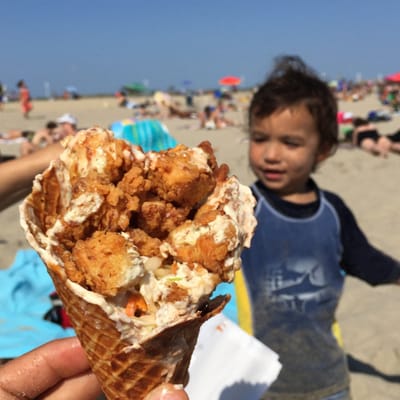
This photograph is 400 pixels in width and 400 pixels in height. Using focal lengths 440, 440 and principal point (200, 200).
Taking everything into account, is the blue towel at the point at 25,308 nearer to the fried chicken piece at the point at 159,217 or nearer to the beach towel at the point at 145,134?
the beach towel at the point at 145,134

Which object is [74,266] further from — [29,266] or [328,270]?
[29,266]

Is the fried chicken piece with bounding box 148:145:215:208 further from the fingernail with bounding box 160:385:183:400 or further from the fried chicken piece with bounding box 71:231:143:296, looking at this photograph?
the fingernail with bounding box 160:385:183:400

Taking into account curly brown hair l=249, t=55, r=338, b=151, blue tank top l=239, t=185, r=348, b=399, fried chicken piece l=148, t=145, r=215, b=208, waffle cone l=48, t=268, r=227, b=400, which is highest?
fried chicken piece l=148, t=145, r=215, b=208

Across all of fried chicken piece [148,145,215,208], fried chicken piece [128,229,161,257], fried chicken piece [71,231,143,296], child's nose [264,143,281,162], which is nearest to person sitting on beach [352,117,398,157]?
child's nose [264,143,281,162]

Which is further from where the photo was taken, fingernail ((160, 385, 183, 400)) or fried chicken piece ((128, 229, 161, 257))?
fingernail ((160, 385, 183, 400))

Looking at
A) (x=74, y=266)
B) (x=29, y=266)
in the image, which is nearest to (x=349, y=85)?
(x=29, y=266)

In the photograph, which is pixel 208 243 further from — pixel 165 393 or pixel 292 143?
pixel 292 143
